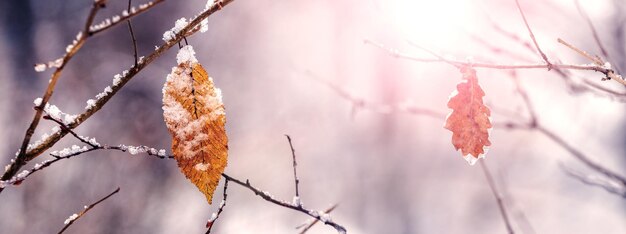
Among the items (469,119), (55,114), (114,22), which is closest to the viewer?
(114,22)

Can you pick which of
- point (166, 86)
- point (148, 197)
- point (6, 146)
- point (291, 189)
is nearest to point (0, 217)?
point (6, 146)

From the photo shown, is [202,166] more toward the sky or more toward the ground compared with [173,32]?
more toward the ground

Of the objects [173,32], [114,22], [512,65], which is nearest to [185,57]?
[173,32]

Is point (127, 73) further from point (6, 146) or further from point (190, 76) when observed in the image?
point (6, 146)

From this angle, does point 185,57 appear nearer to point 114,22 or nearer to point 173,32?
point 173,32

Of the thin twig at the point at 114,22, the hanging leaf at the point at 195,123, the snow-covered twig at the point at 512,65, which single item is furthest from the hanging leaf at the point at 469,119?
the thin twig at the point at 114,22

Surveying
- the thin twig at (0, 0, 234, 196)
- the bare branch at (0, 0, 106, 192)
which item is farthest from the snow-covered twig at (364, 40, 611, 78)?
the bare branch at (0, 0, 106, 192)
